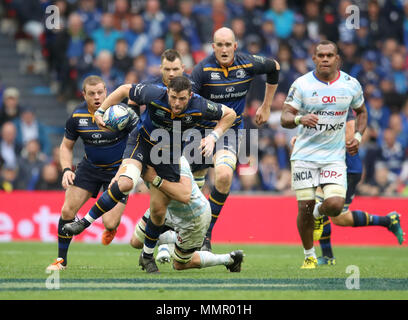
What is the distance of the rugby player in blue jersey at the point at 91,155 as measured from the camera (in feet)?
Result: 33.4

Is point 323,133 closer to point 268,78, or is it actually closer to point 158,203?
point 268,78

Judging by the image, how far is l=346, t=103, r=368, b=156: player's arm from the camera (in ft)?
31.8

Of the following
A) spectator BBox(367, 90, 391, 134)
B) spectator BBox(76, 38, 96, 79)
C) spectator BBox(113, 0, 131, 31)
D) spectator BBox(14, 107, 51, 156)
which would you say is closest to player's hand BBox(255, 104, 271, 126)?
spectator BBox(367, 90, 391, 134)

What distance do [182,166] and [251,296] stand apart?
249cm

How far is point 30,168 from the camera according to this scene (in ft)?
54.1

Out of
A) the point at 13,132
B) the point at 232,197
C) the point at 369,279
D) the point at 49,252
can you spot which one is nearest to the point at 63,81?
the point at 13,132

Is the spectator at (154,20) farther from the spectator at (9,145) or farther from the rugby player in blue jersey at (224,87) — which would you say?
the rugby player in blue jersey at (224,87)

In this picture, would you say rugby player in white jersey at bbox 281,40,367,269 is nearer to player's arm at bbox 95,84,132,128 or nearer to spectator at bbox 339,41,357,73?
player's arm at bbox 95,84,132,128

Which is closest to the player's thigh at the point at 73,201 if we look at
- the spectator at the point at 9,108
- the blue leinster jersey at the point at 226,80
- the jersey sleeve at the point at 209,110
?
the blue leinster jersey at the point at 226,80

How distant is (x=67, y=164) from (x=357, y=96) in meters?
3.76

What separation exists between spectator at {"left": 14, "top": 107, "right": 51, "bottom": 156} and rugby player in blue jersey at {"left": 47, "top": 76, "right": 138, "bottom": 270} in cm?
702

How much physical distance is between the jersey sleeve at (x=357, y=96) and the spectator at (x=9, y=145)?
361 inches

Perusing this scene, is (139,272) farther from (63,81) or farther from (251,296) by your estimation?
(63,81)

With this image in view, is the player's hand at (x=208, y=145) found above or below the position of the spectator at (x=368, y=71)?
below
